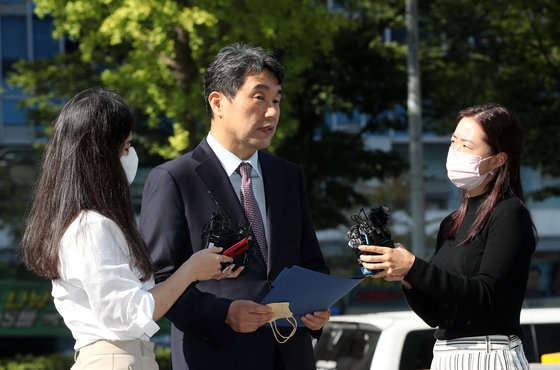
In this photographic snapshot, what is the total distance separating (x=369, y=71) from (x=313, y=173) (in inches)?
93.2

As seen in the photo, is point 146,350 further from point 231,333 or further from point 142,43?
point 142,43

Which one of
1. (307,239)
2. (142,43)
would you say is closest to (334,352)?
(307,239)

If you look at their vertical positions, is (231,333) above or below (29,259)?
below

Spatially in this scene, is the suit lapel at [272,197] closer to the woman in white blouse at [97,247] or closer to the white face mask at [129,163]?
the woman in white blouse at [97,247]

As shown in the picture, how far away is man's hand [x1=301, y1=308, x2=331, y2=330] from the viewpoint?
10.2 ft

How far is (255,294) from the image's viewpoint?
9.93 feet

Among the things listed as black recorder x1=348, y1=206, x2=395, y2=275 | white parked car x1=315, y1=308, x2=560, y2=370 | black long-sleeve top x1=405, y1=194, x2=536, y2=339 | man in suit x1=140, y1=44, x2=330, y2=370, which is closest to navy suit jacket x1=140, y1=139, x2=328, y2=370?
man in suit x1=140, y1=44, x2=330, y2=370

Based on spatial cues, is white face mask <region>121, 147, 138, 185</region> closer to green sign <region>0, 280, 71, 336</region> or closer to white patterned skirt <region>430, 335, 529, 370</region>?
white patterned skirt <region>430, 335, 529, 370</region>

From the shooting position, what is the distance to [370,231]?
2.84 m

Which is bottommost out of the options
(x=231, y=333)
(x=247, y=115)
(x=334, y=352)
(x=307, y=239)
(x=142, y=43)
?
(x=334, y=352)

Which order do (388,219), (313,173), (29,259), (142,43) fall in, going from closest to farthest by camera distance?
(29,259) → (388,219) → (142,43) → (313,173)

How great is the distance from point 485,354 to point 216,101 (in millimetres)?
1456

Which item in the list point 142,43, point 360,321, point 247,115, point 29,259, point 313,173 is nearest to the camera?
point 29,259

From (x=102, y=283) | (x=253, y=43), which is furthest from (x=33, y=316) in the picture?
(x=102, y=283)
